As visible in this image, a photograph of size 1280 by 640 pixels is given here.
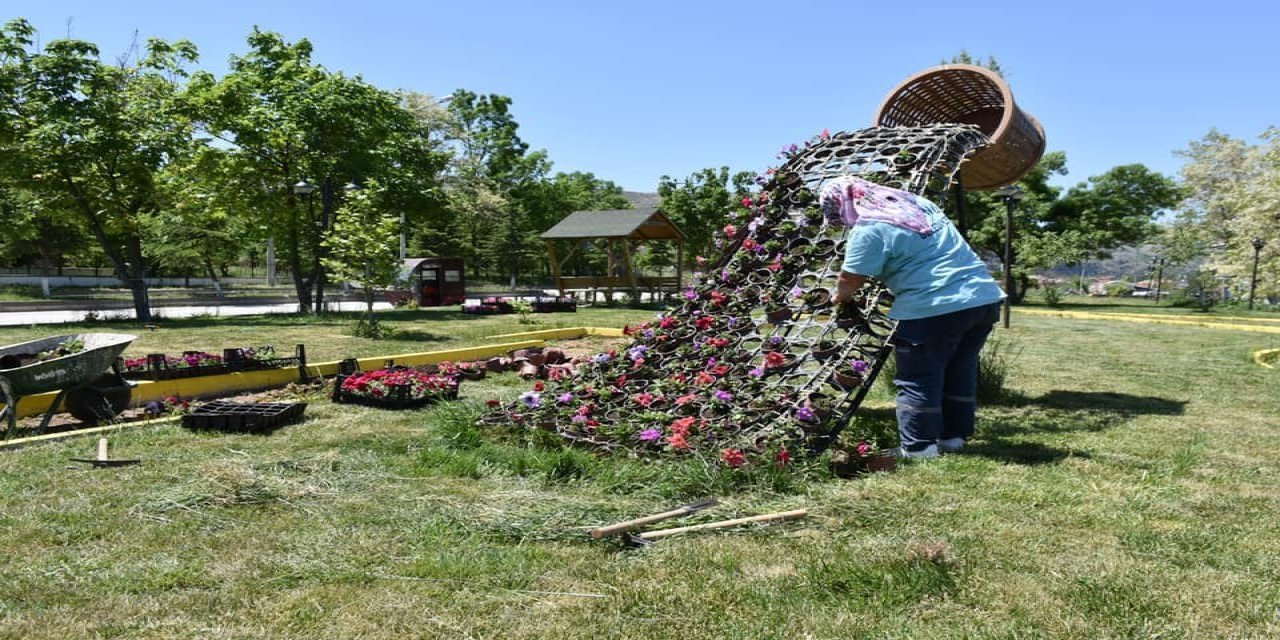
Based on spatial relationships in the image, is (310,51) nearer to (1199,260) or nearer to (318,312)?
(318,312)

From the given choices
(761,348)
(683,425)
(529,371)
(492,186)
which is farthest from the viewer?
(492,186)

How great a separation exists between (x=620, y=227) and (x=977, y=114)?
19.8 m

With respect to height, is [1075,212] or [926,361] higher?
[1075,212]

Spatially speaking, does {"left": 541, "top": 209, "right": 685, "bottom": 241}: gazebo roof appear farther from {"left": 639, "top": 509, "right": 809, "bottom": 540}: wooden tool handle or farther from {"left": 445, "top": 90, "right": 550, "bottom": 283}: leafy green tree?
{"left": 639, "top": 509, "right": 809, "bottom": 540}: wooden tool handle

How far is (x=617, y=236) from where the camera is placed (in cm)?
2572

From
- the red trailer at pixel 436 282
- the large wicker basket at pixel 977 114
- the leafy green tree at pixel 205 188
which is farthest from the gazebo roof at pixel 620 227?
the large wicker basket at pixel 977 114

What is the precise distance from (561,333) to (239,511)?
1024 cm

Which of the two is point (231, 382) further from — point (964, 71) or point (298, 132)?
point (298, 132)

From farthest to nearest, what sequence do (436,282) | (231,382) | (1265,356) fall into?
(436,282) → (1265,356) → (231,382)

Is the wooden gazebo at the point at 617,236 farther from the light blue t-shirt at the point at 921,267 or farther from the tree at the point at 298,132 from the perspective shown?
the light blue t-shirt at the point at 921,267

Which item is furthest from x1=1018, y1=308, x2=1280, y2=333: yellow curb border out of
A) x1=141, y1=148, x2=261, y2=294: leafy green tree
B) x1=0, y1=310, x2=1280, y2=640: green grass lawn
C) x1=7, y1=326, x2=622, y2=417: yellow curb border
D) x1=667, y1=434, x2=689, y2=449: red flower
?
x1=141, y1=148, x2=261, y2=294: leafy green tree

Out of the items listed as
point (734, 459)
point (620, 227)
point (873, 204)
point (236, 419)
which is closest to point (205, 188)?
point (620, 227)

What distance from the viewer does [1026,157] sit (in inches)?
255

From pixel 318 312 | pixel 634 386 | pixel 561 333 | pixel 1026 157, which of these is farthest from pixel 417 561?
pixel 318 312
